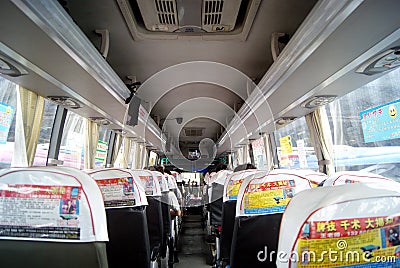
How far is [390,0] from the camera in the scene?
1.47 metres

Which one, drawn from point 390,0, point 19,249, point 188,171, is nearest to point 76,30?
point 19,249

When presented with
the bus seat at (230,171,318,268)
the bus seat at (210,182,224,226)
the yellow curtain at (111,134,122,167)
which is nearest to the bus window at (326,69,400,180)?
the bus seat at (230,171,318,268)

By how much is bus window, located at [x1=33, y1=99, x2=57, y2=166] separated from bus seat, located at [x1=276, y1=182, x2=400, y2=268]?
3722 mm

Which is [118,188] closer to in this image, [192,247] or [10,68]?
[10,68]

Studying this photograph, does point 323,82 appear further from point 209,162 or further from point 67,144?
point 209,162

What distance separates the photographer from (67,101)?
358 cm

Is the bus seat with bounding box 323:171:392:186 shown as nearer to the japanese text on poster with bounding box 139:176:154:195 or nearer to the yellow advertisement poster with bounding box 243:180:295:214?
the yellow advertisement poster with bounding box 243:180:295:214

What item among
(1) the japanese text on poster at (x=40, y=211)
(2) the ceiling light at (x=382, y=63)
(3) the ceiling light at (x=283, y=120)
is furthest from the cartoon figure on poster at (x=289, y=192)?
(3) the ceiling light at (x=283, y=120)

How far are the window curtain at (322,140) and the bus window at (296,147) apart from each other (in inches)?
12.4

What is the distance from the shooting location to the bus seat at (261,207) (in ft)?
5.45

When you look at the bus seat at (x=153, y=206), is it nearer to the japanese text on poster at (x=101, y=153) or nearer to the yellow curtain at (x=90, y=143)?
the yellow curtain at (x=90, y=143)

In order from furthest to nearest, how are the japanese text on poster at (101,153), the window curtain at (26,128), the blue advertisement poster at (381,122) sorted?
1. the japanese text on poster at (101,153)
2. the window curtain at (26,128)
3. the blue advertisement poster at (381,122)

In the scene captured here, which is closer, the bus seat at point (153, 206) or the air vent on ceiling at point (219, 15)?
the air vent on ceiling at point (219, 15)

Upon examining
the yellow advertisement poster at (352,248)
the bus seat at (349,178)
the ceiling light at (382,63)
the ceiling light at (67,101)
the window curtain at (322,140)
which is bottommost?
the yellow advertisement poster at (352,248)
